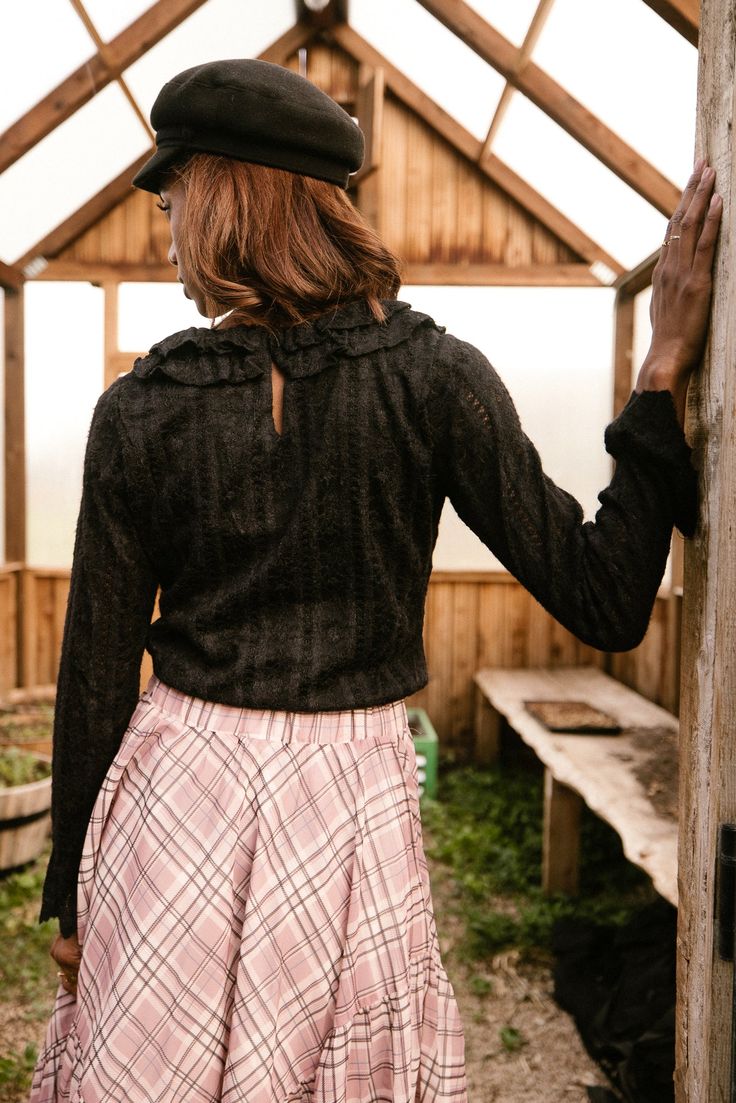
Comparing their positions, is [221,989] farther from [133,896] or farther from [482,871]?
[482,871]

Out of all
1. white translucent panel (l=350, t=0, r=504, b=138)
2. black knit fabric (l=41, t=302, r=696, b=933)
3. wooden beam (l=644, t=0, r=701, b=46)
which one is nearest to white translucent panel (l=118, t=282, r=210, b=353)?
white translucent panel (l=350, t=0, r=504, b=138)

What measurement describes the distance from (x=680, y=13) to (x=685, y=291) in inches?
101

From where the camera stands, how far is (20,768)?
12.7 ft

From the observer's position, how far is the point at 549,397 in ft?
18.7

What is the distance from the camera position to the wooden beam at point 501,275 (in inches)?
217

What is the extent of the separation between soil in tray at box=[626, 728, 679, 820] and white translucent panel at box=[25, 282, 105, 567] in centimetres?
354

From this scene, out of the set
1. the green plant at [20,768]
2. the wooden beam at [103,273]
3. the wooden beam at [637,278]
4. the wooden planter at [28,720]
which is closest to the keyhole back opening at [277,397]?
the green plant at [20,768]

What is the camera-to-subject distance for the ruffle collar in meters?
0.98

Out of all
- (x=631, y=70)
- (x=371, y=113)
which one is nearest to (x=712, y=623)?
(x=631, y=70)

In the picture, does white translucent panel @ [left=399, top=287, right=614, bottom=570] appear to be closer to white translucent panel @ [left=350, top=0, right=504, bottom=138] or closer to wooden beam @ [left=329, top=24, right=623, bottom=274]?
wooden beam @ [left=329, top=24, right=623, bottom=274]

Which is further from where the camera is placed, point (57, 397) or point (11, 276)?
point (57, 397)

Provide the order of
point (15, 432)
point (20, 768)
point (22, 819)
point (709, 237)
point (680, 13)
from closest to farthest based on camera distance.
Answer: point (709, 237), point (680, 13), point (22, 819), point (20, 768), point (15, 432)

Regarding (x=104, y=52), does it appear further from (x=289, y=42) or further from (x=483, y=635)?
(x=483, y=635)

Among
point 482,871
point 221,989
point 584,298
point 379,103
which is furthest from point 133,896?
point 584,298
